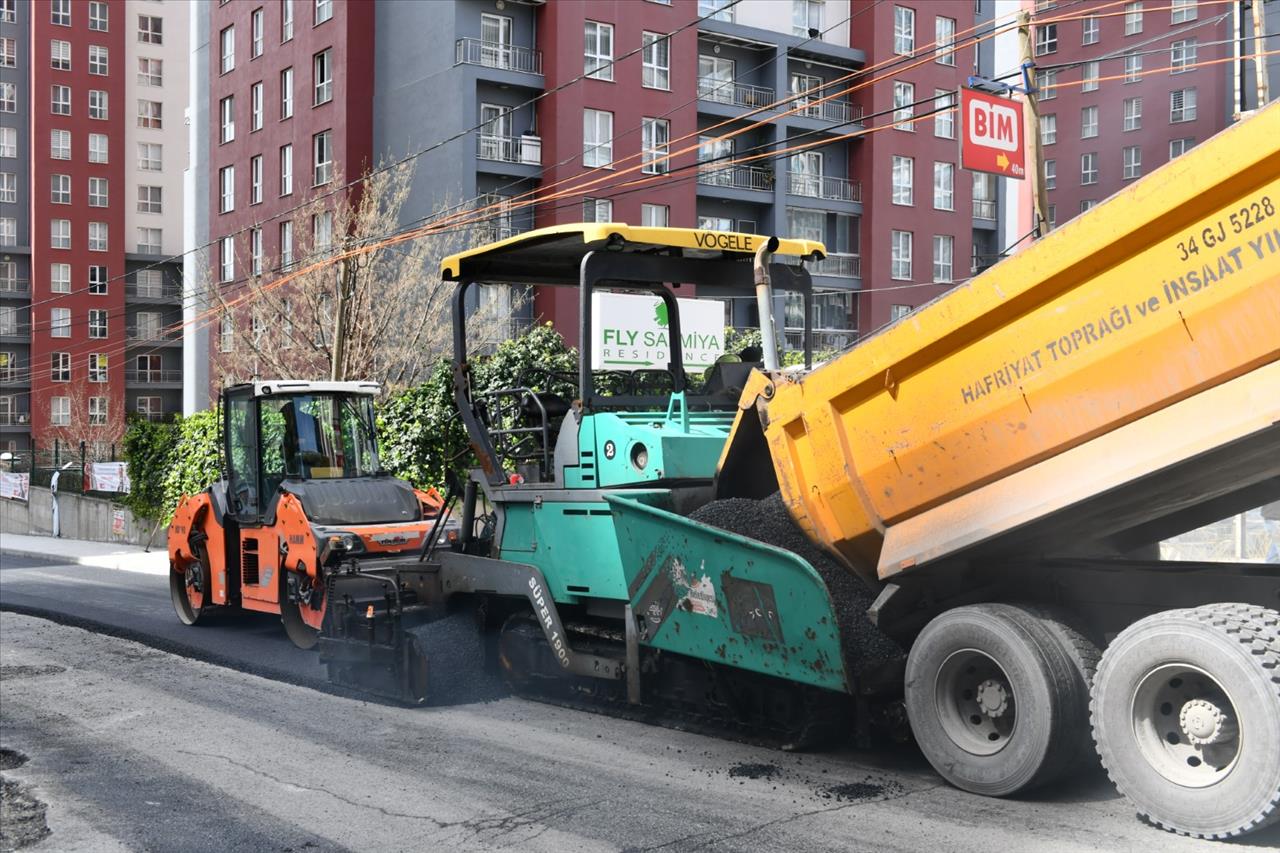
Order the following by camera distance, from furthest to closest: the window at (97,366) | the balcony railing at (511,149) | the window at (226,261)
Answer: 1. the window at (97,366)
2. the window at (226,261)
3. the balcony railing at (511,149)

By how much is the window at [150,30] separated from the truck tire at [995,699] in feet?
239

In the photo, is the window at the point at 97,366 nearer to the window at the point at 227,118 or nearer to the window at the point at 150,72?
the window at the point at 150,72

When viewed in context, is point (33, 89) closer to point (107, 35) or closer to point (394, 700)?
point (107, 35)

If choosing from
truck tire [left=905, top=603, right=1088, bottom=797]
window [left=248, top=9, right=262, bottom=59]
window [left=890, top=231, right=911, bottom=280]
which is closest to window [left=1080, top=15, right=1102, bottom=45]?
window [left=890, top=231, right=911, bottom=280]

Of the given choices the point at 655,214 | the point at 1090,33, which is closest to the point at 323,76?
the point at 655,214

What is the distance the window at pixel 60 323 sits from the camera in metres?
65.9

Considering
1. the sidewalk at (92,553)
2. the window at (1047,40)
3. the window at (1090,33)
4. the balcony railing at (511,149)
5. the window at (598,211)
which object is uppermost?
the window at (1047,40)

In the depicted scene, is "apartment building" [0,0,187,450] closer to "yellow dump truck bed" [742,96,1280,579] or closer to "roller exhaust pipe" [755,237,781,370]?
"roller exhaust pipe" [755,237,781,370]

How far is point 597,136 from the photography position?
36.2 meters

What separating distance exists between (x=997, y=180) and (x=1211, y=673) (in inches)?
1812

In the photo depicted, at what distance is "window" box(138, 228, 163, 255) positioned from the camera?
69438 mm

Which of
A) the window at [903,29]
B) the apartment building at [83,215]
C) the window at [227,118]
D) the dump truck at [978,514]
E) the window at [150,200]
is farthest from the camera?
the window at [150,200]

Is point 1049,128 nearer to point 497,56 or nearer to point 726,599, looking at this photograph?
point 497,56

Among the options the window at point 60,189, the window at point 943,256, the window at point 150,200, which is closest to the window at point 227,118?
the window at point 943,256
